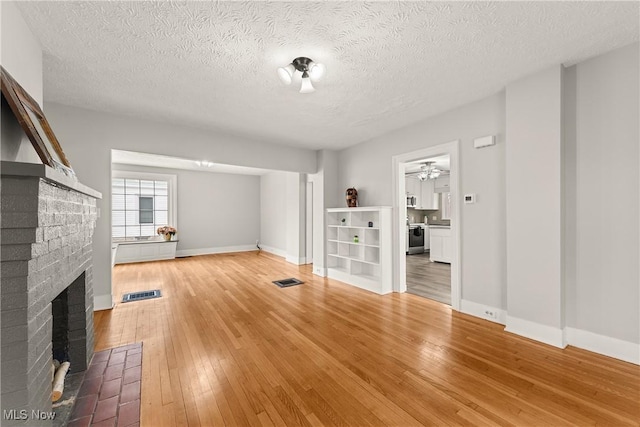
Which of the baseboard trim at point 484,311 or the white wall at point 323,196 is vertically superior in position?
Result: the white wall at point 323,196

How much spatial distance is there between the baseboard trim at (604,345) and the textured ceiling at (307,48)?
2.49 metres

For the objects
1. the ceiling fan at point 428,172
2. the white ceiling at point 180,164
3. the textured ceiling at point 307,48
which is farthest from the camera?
the ceiling fan at point 428,172

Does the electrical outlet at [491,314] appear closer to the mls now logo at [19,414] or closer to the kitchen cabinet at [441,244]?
the kitchen cabinet at [441,244]

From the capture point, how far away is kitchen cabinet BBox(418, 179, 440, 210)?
8.28 metres

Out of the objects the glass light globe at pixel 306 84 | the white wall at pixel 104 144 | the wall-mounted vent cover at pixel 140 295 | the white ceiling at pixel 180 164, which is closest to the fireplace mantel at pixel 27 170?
the glass light globe at pixel 306 84

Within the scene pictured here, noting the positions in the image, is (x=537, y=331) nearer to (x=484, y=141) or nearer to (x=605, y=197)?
(x=605, y=197)

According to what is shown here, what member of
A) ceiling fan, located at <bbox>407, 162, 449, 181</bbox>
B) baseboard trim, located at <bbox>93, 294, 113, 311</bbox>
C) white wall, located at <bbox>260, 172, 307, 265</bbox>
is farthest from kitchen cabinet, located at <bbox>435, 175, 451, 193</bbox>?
baseboard trim, located at <bbox>93, 294, 113, 311</bbox>

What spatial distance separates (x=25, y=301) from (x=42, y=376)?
433mm

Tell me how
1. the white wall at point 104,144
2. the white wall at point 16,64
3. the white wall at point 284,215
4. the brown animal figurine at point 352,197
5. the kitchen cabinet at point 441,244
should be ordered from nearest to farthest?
the white wall at point 16,64, the white wall at point 104,144, the brown animal figurine at point 352,197, the kitchen cabinet at point 441,244, the white wall at point 284,215

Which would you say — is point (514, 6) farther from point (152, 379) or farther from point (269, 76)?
point (152, 379)

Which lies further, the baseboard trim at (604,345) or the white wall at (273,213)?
the white wall at (273,213)

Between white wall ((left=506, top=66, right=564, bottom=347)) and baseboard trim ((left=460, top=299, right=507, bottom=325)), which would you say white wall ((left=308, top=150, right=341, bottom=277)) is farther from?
white wall ((left=506, top=66, right=564, bottom=347))

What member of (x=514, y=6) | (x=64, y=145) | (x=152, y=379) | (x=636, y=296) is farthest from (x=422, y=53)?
(x=64, y=145)

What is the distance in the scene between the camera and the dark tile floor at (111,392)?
60.8 inches
